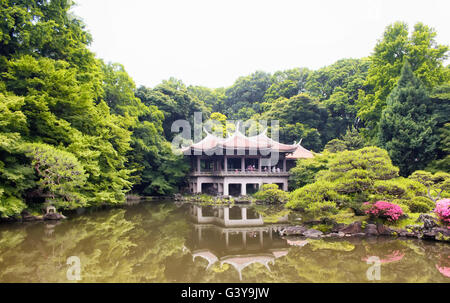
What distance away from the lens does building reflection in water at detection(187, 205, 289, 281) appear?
20.8 feet

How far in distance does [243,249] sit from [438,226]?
5.72 m

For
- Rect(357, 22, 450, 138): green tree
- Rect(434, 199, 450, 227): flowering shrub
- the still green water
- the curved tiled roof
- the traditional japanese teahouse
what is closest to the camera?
the still green water

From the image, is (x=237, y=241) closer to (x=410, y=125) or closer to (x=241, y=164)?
(x=241, y=164)

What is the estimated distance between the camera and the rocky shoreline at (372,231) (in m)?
8.14

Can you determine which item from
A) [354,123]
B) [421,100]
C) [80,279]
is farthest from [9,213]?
[354,123]

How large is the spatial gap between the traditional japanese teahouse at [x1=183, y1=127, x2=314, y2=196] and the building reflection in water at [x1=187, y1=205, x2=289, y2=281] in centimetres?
742

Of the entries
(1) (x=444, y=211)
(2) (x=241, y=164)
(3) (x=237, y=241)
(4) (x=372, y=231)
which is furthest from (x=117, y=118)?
(1) (x=444, y=211)

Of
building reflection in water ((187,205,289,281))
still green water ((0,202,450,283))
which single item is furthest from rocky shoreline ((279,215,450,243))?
building reflection in water ((187,205,289,281))

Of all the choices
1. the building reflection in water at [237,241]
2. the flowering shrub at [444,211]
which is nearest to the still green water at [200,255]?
the building reflection in water at [237,241]

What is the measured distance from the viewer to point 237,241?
8164mm

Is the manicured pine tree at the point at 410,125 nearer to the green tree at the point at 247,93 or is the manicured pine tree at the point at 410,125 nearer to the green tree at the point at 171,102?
the green tree at the point at 171,102

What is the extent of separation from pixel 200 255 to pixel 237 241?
6.07 ft

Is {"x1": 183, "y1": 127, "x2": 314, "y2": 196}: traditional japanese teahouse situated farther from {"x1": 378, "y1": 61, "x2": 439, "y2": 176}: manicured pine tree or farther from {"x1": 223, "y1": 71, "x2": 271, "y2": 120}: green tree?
{"x1": 223, "y1": 71, "x2": 271, "y2": 120}: green tree
